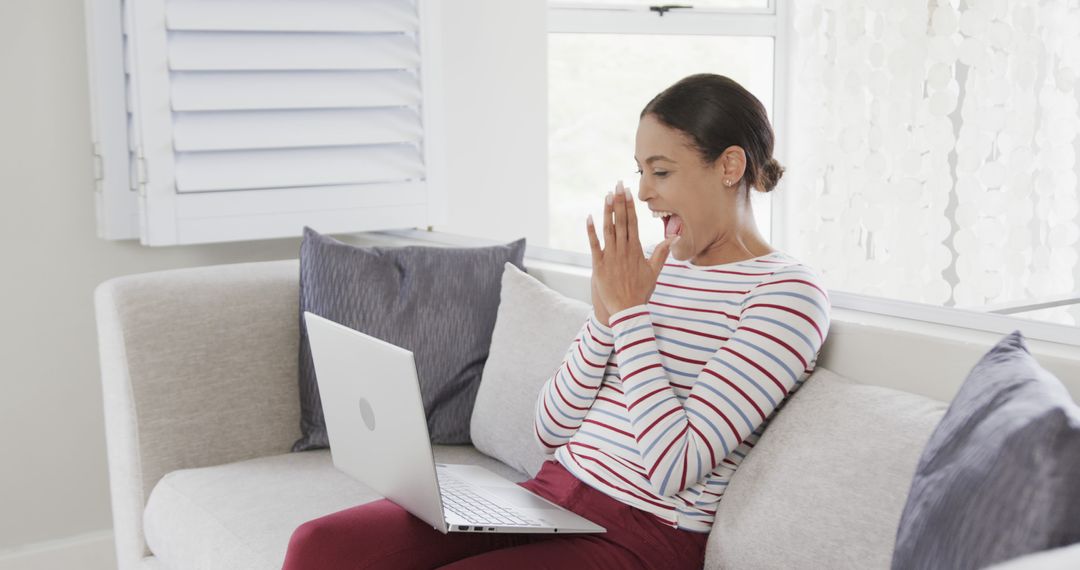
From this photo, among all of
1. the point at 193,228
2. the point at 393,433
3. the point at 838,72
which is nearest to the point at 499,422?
the point at 393,433

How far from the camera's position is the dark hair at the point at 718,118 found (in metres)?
1.56

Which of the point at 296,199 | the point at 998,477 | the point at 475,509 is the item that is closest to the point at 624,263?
the point at 475,509

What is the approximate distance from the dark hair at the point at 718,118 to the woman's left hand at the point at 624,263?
139 mm

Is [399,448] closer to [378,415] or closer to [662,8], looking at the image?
[378,415]

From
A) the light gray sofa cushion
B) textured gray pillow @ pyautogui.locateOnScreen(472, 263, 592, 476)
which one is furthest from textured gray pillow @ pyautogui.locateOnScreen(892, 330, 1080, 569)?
textured gray pillow @ pyautogui.locateOnScreen(472, 263, 592, 476)

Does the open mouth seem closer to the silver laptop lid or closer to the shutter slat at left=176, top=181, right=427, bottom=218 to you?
the silver laptop lid

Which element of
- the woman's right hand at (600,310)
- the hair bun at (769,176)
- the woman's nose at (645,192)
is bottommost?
the woman's right hand at (600,310)

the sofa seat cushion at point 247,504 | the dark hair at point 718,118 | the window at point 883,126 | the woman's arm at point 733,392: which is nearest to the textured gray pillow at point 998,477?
the woman's arm at point 733,392

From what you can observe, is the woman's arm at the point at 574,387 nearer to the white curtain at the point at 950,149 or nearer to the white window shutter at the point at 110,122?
the white window shutter at the point at 110,122

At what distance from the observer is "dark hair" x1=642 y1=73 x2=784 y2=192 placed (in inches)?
61.6

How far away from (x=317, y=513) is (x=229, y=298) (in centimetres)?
59

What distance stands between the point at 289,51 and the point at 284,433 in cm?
84

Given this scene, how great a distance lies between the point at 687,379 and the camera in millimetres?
1513

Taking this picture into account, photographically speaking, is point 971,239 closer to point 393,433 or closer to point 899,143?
point 899,143
